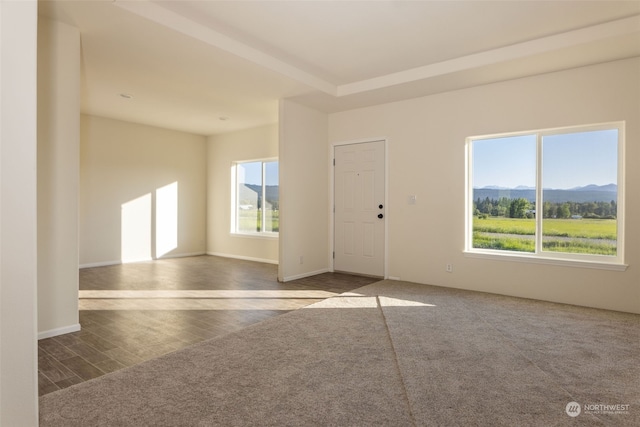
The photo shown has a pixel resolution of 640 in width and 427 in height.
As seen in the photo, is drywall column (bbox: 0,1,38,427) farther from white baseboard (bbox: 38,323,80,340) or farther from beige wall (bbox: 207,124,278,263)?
beige wall (bbox: 207,124,278,263)

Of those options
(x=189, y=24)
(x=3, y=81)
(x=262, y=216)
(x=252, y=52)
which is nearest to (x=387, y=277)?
(x=262, y=216)

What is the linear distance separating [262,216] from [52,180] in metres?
4.62

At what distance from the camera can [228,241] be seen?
8062mm

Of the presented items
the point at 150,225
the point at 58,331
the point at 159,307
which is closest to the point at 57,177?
the point at 58,331

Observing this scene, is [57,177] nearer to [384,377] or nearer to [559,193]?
[384,377]

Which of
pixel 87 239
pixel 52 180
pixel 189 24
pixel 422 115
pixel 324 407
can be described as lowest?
pixel 324 407

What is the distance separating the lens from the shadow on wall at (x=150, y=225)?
7203 millimetres

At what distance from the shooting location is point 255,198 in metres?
7.73

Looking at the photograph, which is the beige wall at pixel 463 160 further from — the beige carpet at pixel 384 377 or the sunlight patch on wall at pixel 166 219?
the sunlight patch on wall at pixel 166 219

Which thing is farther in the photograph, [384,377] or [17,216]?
[384,377]

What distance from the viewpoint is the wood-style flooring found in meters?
2.74

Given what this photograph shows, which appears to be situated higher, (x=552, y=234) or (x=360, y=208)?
(x=360, y=208)

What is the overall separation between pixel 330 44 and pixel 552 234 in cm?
352

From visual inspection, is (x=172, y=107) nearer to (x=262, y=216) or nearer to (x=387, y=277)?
(x=262, y=216)
